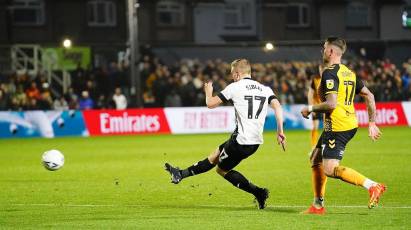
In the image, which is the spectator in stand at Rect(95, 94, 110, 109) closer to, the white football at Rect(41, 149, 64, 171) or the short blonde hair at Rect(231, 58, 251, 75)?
the white football at Rect(41, 149, 64, 171)

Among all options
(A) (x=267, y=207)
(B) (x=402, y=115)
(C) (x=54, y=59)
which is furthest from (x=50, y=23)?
(A) (x=267, y=207)

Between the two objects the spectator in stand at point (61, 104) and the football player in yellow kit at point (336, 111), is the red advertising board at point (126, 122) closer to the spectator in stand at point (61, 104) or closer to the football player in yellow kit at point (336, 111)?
the spectator in stand at point (61, 104)

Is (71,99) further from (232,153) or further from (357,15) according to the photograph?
(357,15)

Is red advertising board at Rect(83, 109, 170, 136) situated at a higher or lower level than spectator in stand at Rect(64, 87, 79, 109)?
lower

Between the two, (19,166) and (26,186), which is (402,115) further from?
(26,186)

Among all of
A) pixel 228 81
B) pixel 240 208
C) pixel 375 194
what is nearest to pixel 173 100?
pixel 228 81

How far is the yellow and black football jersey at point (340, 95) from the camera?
12523 mm

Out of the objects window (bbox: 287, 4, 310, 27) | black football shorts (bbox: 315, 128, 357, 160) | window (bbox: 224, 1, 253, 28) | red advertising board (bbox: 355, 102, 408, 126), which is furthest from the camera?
window (bbox: 287, 4, 310, 27)

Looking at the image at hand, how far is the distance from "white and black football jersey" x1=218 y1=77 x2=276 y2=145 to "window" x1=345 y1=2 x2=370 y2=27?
50.4 meters

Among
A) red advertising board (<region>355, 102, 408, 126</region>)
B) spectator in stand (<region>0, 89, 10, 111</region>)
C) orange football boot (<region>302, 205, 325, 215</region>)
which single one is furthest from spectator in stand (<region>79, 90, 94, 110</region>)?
orange football boot (<region>302, 205, 325, 215</region>)

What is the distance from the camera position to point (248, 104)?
13.5 meters

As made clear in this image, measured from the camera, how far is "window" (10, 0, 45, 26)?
52.9 metres

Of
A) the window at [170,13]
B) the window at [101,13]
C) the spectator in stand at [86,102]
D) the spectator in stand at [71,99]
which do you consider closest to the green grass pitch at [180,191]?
the spectator in stand at [86,102]

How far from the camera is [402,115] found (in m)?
36.9
